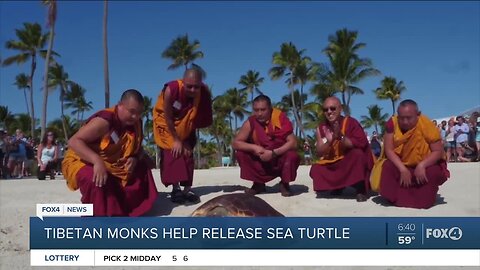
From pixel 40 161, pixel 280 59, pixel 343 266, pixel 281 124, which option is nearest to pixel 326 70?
pixel 280 59

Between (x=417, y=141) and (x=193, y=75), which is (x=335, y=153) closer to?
(x=417, y=141)

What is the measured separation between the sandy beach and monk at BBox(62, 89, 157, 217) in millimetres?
390

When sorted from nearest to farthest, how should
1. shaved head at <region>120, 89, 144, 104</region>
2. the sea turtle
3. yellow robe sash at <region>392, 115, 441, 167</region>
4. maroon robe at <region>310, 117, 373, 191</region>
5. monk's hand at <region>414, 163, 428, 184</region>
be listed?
the sea turtle, shaved head at <region>120, 89, 144, 104</region>, monk's hand at <region>414, 163, 428, 184</region>, yellow robe sash at <region>392, 115, 441, 167</region>, maroon robe at <region>310, 117, 373, 191</region>

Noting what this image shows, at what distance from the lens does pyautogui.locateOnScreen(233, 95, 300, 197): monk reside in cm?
562

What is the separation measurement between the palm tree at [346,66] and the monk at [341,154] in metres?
28.1

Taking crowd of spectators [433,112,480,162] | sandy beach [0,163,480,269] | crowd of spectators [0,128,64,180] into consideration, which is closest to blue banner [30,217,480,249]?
sandy beach [0,163,480,269]

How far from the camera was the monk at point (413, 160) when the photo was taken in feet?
16.9

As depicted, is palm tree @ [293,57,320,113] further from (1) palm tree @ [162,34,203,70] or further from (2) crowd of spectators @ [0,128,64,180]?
(2) crowd of spectators @ [0,128,64,180]

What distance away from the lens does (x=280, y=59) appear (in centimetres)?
3972

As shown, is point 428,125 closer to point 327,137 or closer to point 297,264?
point 327,137

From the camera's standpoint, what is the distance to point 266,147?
566 centimetres

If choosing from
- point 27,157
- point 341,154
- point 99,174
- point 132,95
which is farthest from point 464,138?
point 27,157

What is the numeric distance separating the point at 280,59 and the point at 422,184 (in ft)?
116

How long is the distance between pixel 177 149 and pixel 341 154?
190 centimetres
